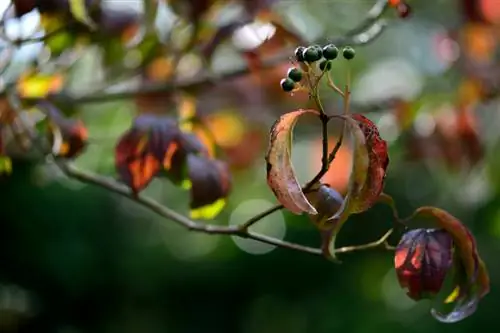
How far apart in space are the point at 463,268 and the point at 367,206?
0.63ft

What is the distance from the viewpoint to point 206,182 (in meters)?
0.95

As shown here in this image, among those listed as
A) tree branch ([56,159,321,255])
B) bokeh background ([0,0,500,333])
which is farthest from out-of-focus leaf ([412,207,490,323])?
bokeh background ([0,0,500,333])

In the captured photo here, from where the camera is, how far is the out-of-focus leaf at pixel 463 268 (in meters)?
0.76

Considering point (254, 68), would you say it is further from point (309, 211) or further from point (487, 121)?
point (487, 121)

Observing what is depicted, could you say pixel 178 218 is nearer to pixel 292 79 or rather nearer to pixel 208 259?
pixel 292 79

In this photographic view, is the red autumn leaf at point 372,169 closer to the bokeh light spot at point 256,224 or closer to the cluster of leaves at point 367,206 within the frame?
the cluster of leaves at point 367,206

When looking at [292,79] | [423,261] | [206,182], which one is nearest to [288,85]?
[292,79]

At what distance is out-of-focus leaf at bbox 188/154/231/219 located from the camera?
944 mm

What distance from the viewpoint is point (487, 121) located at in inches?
107

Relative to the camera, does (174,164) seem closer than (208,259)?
Yes

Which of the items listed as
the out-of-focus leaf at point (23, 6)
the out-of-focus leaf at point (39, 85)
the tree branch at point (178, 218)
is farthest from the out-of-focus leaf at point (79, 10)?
the out-of-focus leaf at point (39, 85)

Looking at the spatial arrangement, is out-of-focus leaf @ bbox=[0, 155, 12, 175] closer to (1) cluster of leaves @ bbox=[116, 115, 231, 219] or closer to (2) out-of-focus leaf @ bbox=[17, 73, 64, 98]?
(1) cluster of leaves @ bbox=[116, 115, 231, 219]

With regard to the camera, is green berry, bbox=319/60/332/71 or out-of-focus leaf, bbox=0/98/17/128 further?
out-of-focus leaf, bbox=0/98/17/128

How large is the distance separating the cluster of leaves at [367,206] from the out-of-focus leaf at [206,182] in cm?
19
